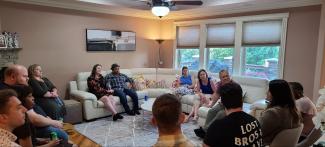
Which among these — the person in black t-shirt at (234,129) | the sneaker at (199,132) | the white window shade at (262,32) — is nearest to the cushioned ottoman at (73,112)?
the sneaker at (199,132)

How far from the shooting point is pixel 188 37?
6008mm

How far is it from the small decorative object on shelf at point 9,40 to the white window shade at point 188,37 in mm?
3741

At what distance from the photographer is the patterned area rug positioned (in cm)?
343

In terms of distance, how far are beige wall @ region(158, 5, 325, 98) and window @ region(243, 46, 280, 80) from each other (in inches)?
9.9

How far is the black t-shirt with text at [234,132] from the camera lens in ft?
4.39

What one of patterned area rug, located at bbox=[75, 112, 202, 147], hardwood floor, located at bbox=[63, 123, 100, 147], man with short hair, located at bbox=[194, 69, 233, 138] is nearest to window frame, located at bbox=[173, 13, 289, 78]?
man with short hair, located at bbox=[194, 69, 233, 138]

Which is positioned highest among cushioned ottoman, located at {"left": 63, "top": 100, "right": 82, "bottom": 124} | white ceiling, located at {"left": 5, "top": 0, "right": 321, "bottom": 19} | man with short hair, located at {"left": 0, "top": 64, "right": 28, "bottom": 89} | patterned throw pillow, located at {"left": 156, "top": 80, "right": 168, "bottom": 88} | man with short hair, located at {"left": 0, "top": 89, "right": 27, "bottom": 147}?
white ceiling, located at {"left": 5, "top": 0, "right": 321, "bottom": 19}

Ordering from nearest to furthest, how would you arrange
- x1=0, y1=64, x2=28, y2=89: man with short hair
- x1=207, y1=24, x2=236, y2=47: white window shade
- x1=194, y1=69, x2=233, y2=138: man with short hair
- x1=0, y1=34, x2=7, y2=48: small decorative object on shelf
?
x1=0, y1=64, x2=28, y2=89: man with short hair
x1=194, y1=69, x2=233, y2=138: man with short hair
x1=0, y1=34, x2=7, y2=48: small decorative object on shelf
x1=207, y1=24, x2=236, y2=47: white window shade

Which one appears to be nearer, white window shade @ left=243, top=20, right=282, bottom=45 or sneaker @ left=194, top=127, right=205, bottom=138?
sneaker @ left=194, top=127, right=205, bottom=138

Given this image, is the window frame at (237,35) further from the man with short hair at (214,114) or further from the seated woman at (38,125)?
the seated woman at (38,125)

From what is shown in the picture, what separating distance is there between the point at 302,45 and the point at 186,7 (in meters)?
2.44

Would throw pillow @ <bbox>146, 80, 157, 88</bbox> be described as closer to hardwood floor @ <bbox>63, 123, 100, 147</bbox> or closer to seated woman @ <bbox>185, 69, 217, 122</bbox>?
seated woman @ <bbox>185, 69, 217, 122</bbox>

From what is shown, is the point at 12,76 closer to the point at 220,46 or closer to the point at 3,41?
the point at 3,41


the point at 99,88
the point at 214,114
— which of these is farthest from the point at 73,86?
the point at 214,114
